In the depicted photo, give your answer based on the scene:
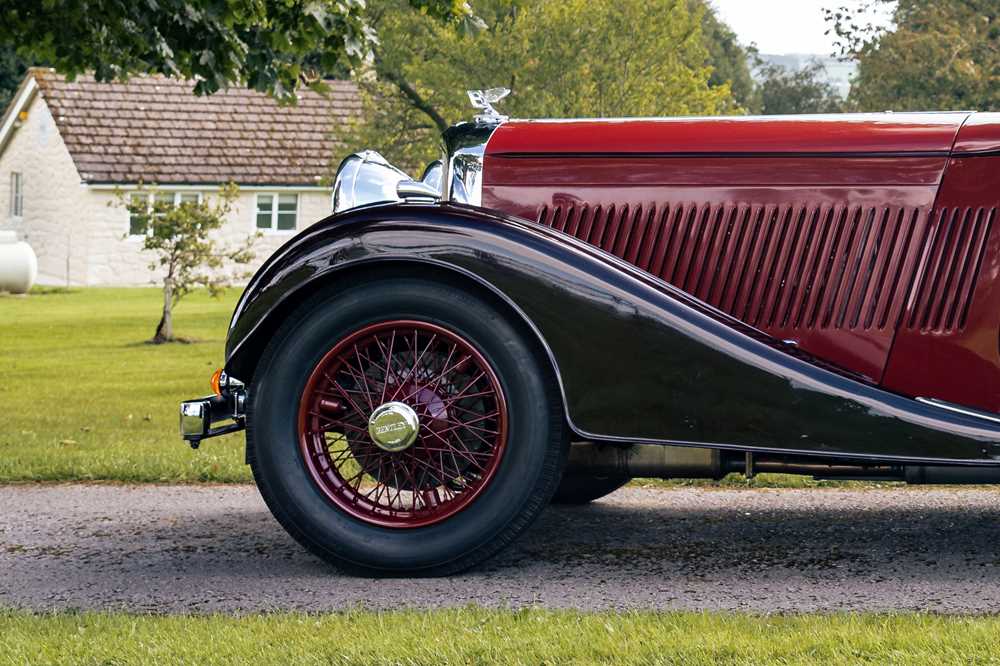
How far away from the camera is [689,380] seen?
4.30m

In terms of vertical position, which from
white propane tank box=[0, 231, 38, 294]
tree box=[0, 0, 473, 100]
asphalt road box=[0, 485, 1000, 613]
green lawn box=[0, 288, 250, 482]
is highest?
tree box=[0, 0, 473, 100]

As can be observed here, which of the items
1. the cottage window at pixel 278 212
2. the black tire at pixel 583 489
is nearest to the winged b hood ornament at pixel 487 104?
the black tire at pixel 583 489

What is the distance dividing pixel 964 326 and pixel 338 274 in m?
2.07

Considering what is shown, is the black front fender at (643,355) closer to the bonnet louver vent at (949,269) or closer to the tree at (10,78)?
the bonnet louver vent at (949,269)

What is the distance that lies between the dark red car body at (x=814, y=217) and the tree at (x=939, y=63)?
13775mm

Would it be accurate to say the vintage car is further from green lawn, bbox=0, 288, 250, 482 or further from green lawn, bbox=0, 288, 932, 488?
green lawn, bbox=0, 288, 250, 482

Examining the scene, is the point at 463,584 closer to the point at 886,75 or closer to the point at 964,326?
the point at 964,326

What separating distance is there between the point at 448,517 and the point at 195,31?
5.74 meters

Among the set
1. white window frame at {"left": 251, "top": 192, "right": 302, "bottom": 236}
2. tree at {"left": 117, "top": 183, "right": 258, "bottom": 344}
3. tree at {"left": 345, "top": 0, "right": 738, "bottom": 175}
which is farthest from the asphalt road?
white window frame at {"left": 251, "top": 192, "right": 302, "bottom": 236}

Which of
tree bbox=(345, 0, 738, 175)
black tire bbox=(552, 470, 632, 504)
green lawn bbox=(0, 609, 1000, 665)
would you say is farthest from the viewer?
tree bbox=(345, 0, 738, 175)

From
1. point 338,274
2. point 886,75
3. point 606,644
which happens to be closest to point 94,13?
point 338,274

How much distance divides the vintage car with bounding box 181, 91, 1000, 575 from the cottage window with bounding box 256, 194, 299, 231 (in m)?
27.4

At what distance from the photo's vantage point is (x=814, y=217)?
4738mm

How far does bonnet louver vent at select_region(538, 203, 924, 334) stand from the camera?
4.69 m
